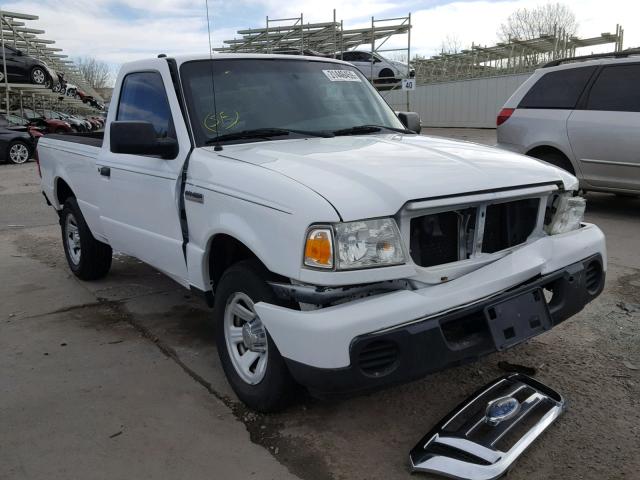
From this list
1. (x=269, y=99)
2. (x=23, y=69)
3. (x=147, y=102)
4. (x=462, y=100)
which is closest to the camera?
(x=269, y=99)

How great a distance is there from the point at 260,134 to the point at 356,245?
138 cm

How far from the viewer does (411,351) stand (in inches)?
97.0

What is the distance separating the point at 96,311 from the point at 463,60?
103ft

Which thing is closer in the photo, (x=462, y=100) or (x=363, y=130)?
(x=363, y=130)

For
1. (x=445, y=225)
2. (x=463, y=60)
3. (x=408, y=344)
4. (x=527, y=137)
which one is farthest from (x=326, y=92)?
(x=463, y=60)

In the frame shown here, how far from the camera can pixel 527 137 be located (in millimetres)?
8016

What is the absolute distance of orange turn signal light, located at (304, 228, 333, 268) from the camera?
248 centimetres

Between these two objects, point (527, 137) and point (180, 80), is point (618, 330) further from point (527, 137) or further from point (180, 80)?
point (527, 137)

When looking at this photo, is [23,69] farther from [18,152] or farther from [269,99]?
[269,99]

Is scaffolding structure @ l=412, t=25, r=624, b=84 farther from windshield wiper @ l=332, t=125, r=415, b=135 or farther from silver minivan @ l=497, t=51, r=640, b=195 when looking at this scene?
windshield wiper @ l=332, t=125, r=415, b=135

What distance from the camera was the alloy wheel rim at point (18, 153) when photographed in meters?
18.4

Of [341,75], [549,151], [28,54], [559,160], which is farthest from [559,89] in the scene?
[28,54]

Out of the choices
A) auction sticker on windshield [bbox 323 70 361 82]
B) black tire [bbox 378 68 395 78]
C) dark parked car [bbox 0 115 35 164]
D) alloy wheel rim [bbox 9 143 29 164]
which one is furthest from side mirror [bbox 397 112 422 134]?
black tire [bbox 378 68 395 78]

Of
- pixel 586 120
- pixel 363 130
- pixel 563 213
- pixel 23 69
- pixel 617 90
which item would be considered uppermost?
pixel 23 69
